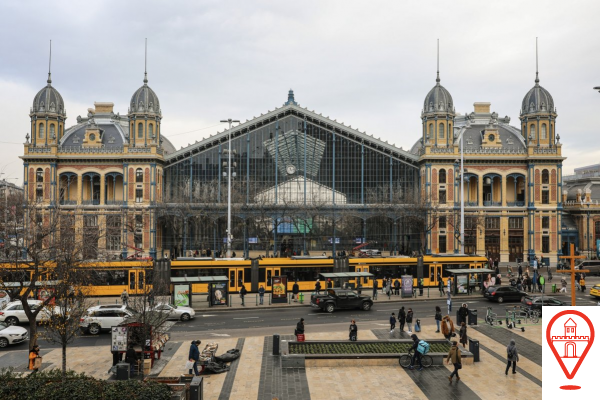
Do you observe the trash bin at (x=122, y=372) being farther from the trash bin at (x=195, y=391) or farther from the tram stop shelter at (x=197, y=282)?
the tram stop shelter at (x=197, y=282)

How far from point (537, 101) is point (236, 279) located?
5165 cm

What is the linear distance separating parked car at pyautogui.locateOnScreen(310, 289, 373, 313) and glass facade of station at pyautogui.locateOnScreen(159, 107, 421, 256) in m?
31.1

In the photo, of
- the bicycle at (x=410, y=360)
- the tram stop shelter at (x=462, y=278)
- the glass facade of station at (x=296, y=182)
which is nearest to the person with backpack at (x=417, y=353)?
the bicycle at (x=410, y=360)

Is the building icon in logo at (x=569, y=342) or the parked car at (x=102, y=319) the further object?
the parked car at (x=102, y=319)

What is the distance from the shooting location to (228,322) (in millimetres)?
33281

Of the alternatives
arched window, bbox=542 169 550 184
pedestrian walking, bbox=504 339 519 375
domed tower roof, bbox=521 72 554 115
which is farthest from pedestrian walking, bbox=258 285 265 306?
domed tower roof, bbox=521 72 554 115

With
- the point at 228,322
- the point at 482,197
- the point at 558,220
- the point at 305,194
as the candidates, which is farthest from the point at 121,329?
the point at 558,220

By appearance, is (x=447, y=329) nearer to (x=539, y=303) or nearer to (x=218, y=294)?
(x=539, y=303)

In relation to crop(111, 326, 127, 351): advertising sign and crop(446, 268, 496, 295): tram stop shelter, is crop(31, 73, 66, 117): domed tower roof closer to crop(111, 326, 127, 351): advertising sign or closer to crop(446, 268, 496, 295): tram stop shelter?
crop(446, 268, 496, 295): tram stop shelter

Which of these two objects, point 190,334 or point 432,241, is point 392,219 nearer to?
point 432,241

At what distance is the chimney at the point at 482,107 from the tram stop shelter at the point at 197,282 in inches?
2177

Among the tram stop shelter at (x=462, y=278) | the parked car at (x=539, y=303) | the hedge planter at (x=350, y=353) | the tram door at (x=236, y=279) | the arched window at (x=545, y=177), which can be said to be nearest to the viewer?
the hedge planter at (x=350, y=353)

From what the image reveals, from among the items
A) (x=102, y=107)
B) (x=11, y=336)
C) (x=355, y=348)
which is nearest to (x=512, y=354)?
(x=355, y=348)

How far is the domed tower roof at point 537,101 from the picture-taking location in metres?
71.4
